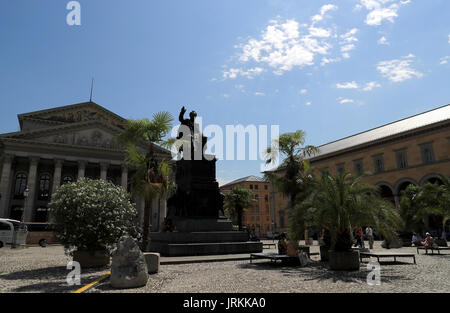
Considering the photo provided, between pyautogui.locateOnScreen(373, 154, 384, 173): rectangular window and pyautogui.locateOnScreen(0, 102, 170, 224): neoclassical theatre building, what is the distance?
111 feet

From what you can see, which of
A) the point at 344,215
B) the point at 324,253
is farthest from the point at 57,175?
the point at 344,215

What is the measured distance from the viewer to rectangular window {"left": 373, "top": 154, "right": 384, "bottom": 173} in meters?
44.6

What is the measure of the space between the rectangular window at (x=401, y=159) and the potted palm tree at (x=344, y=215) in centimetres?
3697

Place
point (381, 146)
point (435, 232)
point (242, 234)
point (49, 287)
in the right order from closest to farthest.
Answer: point (49, 287)
point (242, 234)
point (435, 232)
point (381, 146)

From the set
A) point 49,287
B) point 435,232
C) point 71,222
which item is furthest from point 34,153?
point 435,232

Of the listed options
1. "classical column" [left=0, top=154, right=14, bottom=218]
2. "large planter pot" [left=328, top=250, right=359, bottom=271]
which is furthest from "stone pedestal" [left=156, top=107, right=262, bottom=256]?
"classical column" [left=0, top=154, right=14, bottom=218]

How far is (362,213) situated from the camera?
31.8ft

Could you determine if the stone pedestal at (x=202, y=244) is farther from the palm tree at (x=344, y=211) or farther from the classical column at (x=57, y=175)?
the classical column at (x=57, y=175)

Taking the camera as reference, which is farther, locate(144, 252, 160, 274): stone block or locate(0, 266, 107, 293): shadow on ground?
locate(144, 252, 160, 274): stone block

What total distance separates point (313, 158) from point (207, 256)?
44.5m

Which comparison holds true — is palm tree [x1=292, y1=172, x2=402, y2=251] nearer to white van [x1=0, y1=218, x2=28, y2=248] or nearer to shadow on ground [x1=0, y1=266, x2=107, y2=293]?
shadow on ground [x1=0, y1=266, x2=107, y2=293]

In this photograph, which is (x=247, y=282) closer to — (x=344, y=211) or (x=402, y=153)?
(x=344, y=211)

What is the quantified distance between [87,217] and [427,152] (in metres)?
42.5
